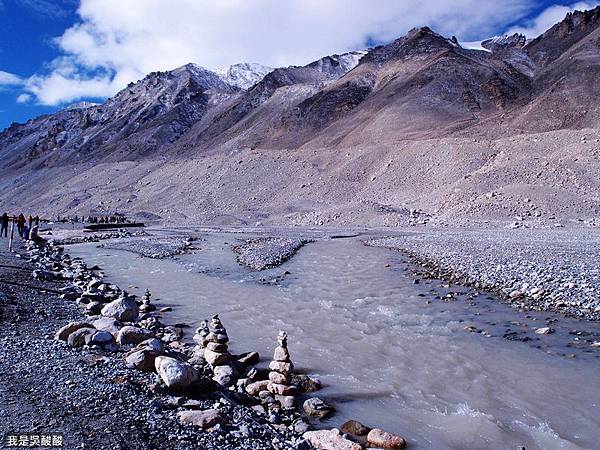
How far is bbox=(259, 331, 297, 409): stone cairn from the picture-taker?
711 cm

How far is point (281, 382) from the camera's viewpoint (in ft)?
24.7

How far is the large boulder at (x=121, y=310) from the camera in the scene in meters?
11.0

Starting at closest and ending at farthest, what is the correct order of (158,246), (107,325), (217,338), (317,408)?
(317,408) → (217,338) → (107,325) → (158,246)

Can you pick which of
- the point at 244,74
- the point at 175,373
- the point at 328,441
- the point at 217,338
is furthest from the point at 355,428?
the point at 244,74

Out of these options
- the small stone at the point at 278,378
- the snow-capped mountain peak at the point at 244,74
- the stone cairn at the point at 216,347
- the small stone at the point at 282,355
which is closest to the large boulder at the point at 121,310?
the stone cairn at the point at 216,347

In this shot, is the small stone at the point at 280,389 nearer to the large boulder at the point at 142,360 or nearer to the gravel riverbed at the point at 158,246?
the large boulder at the point at 142,360

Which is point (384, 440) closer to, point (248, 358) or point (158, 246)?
point (248, 358)

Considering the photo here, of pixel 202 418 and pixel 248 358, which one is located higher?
pixel 202 418

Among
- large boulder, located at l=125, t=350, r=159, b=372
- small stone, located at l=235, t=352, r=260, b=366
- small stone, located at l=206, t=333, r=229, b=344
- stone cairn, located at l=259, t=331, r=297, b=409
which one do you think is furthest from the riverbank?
small stone, located at l=235, t=352, r=260, b=366

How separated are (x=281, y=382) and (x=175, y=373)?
5.95 ft

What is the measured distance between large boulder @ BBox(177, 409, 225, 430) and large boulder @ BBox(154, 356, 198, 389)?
0.70 m

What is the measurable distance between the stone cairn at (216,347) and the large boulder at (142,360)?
139 centimetres

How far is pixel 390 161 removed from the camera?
184 feet

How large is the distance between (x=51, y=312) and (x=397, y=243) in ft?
67.9
